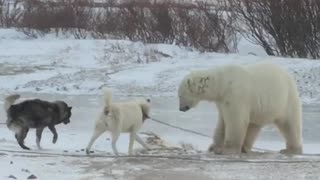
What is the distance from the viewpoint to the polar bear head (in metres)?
9.80

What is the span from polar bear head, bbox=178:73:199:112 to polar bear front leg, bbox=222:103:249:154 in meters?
0.49

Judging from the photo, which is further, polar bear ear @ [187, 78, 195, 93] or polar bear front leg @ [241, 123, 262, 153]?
polar bear front leg @ [241, 123, 262, 153]

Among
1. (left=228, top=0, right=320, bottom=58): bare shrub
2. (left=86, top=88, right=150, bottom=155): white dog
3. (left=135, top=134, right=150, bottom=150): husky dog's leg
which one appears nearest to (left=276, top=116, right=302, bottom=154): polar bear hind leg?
(left=135, top=134, right=150, bottom=150): husky dog's leg

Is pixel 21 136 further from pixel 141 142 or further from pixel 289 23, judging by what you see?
pixel 289 23

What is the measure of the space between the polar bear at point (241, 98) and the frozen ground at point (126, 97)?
45 centimetres

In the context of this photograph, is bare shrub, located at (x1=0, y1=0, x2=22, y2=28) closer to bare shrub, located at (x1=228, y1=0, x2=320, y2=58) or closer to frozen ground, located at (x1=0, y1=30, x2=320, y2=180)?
frozen ground, located at (x1=0, y1=30, x2=320, y2=180)

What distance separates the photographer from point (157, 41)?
97.8ft

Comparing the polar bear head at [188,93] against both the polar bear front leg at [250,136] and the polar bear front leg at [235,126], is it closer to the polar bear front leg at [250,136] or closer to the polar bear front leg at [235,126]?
the polar bear front leg at [235,126]

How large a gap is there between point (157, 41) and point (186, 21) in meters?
1.40

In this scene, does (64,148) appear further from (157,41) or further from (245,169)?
(157,41)

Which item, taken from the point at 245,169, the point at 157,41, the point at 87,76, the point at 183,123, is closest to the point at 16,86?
the point at 87,76

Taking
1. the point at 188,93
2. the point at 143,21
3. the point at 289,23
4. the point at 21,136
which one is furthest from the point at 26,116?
the point at 143,21

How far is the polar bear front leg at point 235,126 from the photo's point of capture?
9.50m

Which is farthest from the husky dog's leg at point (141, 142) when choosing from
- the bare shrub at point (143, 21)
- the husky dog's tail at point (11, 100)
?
the bare shrub at point (143, 21)
